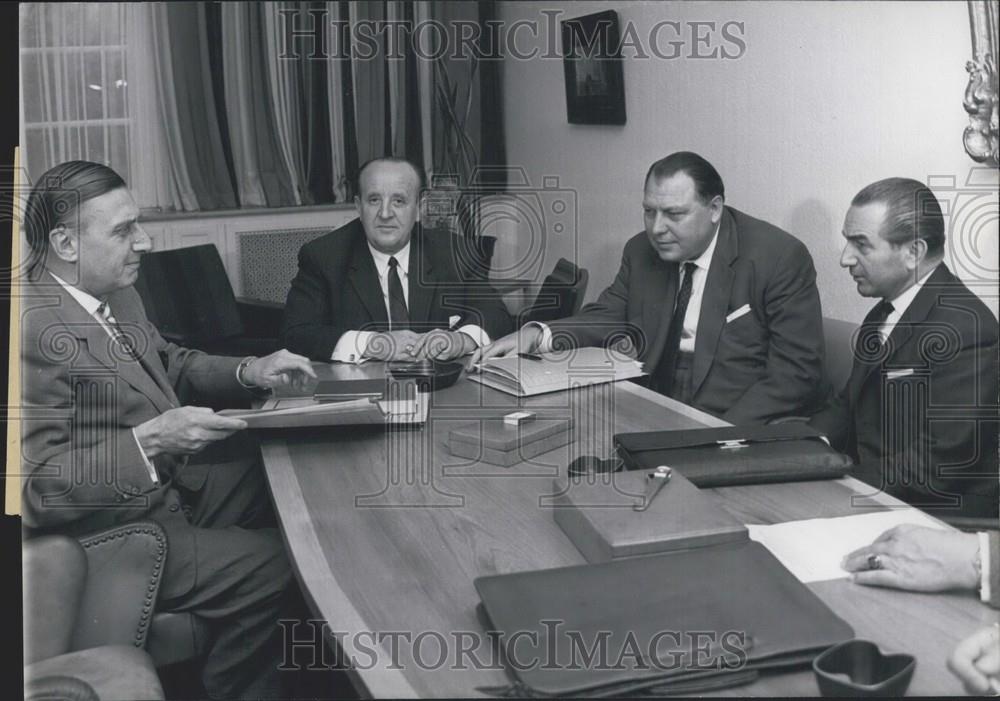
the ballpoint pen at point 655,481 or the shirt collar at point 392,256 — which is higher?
the shirt collar at point 392,256

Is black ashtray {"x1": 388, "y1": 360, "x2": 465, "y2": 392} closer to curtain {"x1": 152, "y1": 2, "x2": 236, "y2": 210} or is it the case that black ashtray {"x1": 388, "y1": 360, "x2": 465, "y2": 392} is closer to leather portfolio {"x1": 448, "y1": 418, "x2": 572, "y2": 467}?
leather portfolio {"x1": 448, "y1": 418, "x2": 572, "y2": 467}

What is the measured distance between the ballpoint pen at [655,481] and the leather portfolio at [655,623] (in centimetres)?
12

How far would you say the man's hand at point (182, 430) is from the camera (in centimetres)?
150

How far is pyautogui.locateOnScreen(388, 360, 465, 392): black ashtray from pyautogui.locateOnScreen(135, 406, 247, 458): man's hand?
0.35 m

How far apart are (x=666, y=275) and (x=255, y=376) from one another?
0.77 meters

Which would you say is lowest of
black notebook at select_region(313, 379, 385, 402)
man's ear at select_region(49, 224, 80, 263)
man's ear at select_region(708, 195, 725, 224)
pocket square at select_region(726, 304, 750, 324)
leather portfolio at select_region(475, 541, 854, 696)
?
leather portfolio at select_region(475, 541, 854, 696)

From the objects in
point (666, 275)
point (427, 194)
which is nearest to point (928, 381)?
point (666, 275)

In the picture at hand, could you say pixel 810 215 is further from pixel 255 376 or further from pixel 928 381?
pixel 255 376

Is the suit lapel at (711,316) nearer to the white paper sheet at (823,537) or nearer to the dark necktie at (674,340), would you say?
the dark necktie at (674,340)

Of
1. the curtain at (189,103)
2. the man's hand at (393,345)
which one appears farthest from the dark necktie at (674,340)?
the curtain at (189,103)

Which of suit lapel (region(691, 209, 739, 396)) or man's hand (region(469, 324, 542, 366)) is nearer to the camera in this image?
suit lapel (region(691, 209, 739, 396))

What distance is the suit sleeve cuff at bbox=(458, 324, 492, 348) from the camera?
1.78 m

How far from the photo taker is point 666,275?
170 cm

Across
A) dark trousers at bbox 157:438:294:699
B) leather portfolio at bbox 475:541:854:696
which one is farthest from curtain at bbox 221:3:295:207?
leather portfolio at bbox 475:541:854:696
